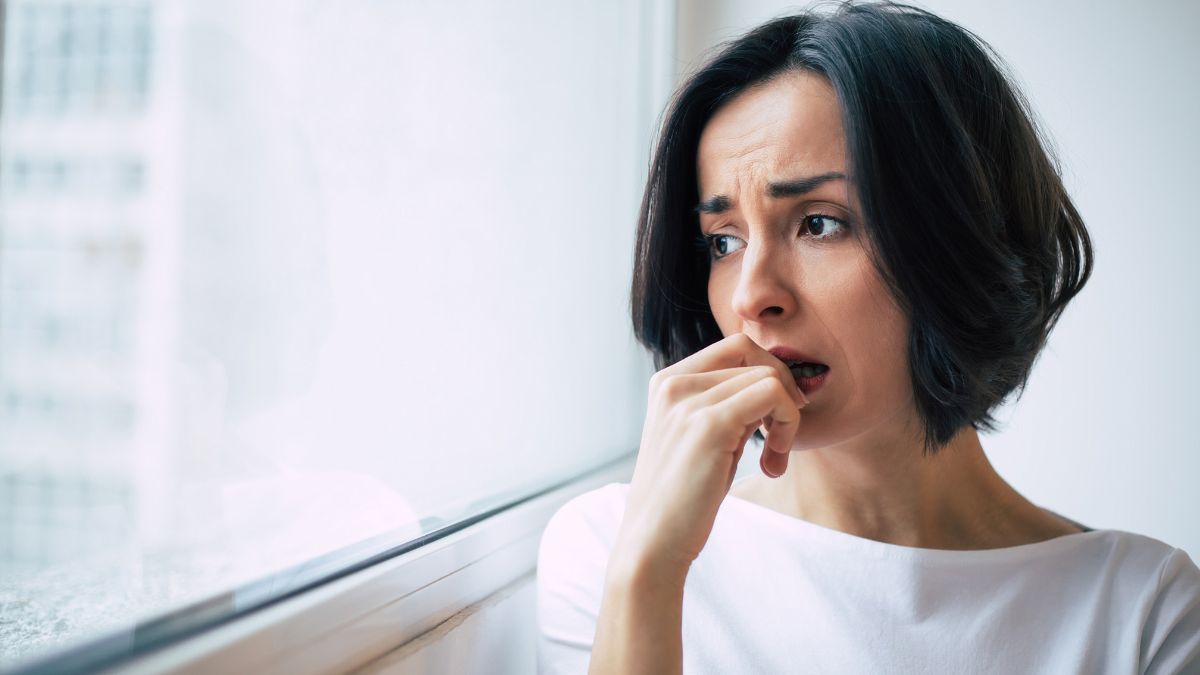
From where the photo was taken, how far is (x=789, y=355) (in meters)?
0.86

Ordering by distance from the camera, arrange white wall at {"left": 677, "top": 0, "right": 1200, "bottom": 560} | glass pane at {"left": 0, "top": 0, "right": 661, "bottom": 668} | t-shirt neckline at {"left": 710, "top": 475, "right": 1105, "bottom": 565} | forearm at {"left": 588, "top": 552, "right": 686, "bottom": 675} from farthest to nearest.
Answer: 1. white wall at {"left": 677, "top": 0, "right": 1200, "bottom": 560}
2. t-shirt neckline at {"left": 710, "top": 475, "right": 1105, "bottom": 565}
3. forearm at {"left": 588, "top": 552, "right": 686, "bottom": 675}
4. glass pane at {"left": 0, "top": 0, "right": 661, "bottom": 668}

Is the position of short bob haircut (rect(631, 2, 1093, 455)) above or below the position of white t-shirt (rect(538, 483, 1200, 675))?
above

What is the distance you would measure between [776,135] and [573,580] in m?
0.62

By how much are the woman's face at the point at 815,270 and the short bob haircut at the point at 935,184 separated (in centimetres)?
2

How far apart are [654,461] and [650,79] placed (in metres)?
1.18

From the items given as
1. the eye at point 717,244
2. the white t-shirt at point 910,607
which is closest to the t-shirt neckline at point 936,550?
the white t-shirt at point 910,607

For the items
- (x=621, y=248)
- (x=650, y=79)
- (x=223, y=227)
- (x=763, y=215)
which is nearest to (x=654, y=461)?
(x=763, y=215)

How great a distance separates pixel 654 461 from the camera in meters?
0.77

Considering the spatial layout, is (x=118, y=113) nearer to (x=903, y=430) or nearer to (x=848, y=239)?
(x=848, y=239)

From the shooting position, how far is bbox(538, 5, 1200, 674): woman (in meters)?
0.78

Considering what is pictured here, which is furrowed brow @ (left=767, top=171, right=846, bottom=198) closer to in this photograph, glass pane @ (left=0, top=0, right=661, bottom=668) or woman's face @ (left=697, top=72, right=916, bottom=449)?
woman's face @ (left=697, top=72, right=916, bottom=449)

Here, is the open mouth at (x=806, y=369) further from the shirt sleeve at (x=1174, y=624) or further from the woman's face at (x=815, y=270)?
the shirt sleeve at (x=1174, y=624)

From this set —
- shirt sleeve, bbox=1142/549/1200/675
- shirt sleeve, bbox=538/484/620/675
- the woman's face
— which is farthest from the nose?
shirt sleeve, bbox=1142/549/1200/675

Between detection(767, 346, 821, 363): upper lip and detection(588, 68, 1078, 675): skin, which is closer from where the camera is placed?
detection(588, 68, 1078, 675): skin
